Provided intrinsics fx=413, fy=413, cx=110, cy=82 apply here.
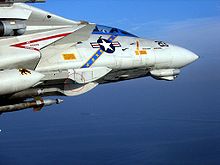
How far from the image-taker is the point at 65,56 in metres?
16.5

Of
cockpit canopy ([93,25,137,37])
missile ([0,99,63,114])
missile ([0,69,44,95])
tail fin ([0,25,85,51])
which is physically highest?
cockpit canopy ([93,25,137,37])

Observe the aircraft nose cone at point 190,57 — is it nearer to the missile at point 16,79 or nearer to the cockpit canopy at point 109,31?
the cockpit canopy at point 109,31

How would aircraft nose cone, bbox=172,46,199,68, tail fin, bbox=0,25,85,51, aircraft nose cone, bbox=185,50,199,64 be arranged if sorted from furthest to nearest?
1. aircraft nose cone, bbox=185,50,199,64
2. aircraft nose cone, bbox=172,46,199,68
3. tail fin, bbox=0,25,85,51

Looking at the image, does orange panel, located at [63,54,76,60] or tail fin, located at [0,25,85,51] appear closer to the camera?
tail fin, located at [0,25,85,51]

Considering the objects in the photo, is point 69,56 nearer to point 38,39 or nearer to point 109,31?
point 38,39

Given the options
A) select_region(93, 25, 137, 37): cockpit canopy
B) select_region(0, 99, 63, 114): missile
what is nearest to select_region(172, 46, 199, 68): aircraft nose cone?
select_region(93, 25, 137, 37): cockpit canopy

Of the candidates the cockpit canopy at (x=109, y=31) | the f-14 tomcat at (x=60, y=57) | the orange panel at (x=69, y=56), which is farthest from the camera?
the cockpit canopy at (x=109, y=31)

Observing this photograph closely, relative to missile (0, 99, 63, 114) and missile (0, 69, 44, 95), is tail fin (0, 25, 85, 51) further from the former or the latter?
missile (0, 99, 63, 114)

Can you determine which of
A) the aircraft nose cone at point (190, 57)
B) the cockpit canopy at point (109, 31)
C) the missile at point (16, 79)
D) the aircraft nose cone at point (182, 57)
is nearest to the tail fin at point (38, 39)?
the missile at point (16, 79)

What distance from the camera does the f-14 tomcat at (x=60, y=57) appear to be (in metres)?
14.3

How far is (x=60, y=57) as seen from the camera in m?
16.4

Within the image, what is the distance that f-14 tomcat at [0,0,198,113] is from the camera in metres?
14.3

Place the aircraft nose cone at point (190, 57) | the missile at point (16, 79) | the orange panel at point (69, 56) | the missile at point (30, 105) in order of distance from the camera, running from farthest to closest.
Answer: the aircraft nose cone at point (190, 57)
the orange panel at point (69, 56)
the missile at point (30, 105)
the missile at point (16, 79)

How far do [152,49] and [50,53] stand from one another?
4.98 metres
